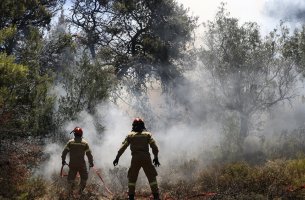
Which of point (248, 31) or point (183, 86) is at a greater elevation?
point (248, 31)

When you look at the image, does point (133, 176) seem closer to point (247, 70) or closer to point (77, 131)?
point (77, 131)

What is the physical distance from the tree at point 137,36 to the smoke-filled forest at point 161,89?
0.06m

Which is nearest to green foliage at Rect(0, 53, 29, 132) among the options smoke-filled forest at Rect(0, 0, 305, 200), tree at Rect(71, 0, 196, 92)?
smoke-filled forest at Rect(0, 0, 305, 200)

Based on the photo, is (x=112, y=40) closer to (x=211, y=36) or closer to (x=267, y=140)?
(x=211, y=36)

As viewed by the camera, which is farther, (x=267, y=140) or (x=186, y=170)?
(x=267, y=140)

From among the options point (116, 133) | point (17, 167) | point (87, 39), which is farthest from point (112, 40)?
point (17, 167)

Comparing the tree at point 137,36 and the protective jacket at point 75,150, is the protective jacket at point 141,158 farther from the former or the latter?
the tree at point 137,36

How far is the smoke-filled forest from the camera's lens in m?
14.1

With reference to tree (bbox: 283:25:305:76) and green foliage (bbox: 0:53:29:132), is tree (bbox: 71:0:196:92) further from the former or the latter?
green foliage (bbox: 0:53:29:132)

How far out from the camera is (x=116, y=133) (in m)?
19.7

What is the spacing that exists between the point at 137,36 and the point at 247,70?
20.8 feet

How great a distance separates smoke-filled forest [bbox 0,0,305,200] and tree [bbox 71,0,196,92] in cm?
6

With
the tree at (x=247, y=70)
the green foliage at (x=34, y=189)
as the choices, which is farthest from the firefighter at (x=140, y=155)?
the tree at (x=247, y=70)

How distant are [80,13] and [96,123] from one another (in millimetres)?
9133
